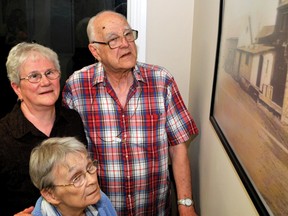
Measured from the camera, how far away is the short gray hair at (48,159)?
43.6 inches

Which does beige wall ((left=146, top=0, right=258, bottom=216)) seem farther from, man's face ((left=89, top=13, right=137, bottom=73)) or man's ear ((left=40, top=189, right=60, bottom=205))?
man's ear ((left=40, top=189, right=60, bottom=205))

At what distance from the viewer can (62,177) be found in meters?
1.11

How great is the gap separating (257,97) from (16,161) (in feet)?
3.21

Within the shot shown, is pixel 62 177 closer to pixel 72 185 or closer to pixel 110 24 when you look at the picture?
pixel 72 185

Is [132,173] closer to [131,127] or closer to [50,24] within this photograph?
[131,127]

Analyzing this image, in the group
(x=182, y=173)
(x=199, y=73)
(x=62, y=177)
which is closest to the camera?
(x=62, y=177)

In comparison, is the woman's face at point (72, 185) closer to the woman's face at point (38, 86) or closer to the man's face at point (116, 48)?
the woman's face at point (38, 86)

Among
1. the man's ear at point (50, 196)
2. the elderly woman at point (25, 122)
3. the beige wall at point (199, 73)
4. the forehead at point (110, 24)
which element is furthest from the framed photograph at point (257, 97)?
the elderly woman at point (25, 122)

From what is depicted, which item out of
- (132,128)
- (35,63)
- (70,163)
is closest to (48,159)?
(70,163)

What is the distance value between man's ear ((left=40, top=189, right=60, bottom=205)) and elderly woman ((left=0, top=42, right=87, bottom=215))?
10.1 inches

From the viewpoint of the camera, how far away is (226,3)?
4.24ft

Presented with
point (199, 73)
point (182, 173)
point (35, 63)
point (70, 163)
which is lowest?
point (182, 173)

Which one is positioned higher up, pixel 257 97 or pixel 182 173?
pixel 257 97

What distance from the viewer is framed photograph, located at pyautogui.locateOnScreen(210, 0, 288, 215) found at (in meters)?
0.73
